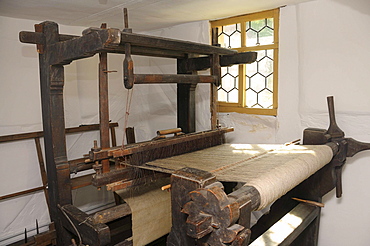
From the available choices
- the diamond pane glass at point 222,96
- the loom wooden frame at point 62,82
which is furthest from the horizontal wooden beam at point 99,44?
the diamond pane glass at point 222,96

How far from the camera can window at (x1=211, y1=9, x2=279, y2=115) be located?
2244mm

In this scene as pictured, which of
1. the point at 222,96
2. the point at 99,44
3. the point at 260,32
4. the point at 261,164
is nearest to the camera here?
the point at 99,44

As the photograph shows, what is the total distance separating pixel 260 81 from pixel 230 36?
1.52 feet

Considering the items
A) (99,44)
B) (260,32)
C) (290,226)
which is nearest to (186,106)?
(260,32)

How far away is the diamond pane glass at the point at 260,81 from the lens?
231 centimetres

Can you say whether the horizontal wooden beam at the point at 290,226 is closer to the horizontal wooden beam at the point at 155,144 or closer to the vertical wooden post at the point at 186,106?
the horizontal wooden beam at the point at 155,144

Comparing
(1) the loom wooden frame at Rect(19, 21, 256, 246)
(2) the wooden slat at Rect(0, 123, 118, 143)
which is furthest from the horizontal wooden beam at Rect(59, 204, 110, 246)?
(2) the wooden slat at Rect(0, 123, 118, 143)

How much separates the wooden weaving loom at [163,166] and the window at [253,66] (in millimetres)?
232

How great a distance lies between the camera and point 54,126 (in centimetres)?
169

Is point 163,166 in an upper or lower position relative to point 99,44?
lower

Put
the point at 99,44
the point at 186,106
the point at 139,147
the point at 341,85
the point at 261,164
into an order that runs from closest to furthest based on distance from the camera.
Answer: the point at 99,44
the point at 261,164
the point at 139,147
the point at 341,85
the point at 186,106

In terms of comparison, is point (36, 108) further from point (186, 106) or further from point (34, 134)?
point (186, 106)

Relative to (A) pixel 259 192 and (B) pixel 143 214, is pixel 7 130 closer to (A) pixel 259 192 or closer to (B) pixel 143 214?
(B) pixel 143 214

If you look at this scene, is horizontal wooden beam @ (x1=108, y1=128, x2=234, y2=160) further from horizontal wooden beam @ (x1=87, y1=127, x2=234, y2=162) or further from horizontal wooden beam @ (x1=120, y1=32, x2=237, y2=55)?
horizontal wooden beam @ (x1=120, y1=32, x2=237, y2=55)
